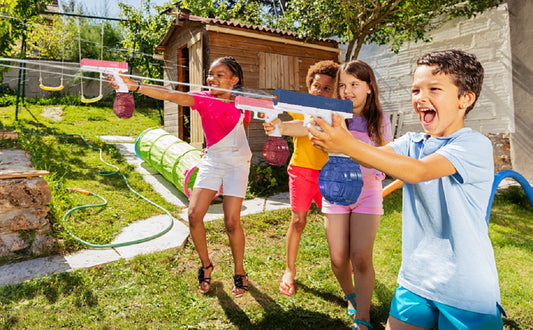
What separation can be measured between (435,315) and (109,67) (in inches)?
86.2

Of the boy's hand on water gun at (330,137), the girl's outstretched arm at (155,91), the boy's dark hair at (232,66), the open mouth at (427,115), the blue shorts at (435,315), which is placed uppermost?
the boy's dark hair at (232,66)

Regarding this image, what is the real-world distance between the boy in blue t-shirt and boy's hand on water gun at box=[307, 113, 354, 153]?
0.35 metres

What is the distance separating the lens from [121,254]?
417 centimetres

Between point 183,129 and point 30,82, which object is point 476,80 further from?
point 30,82

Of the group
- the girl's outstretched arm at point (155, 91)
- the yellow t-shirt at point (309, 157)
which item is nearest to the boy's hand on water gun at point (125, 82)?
the girl's outstretched arm at point (155, 91)

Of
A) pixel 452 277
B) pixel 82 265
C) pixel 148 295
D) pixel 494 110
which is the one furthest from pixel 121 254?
pixel 494 110

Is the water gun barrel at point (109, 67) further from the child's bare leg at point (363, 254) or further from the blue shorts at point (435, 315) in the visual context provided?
the blue shorts at point (435, 315)

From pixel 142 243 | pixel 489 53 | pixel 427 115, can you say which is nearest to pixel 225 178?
pixel 142 243

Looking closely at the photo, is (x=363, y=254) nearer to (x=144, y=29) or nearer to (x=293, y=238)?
(x=293, y=238)

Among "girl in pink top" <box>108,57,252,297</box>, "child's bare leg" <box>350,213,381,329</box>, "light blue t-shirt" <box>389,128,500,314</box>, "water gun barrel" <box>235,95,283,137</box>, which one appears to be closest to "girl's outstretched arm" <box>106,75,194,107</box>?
"girl in pink top" <box>108,57,252,297</box>

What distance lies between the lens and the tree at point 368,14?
773cm

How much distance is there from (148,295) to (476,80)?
3172mm

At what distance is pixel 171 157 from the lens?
6695 mm

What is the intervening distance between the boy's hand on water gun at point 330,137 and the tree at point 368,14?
6763mm
